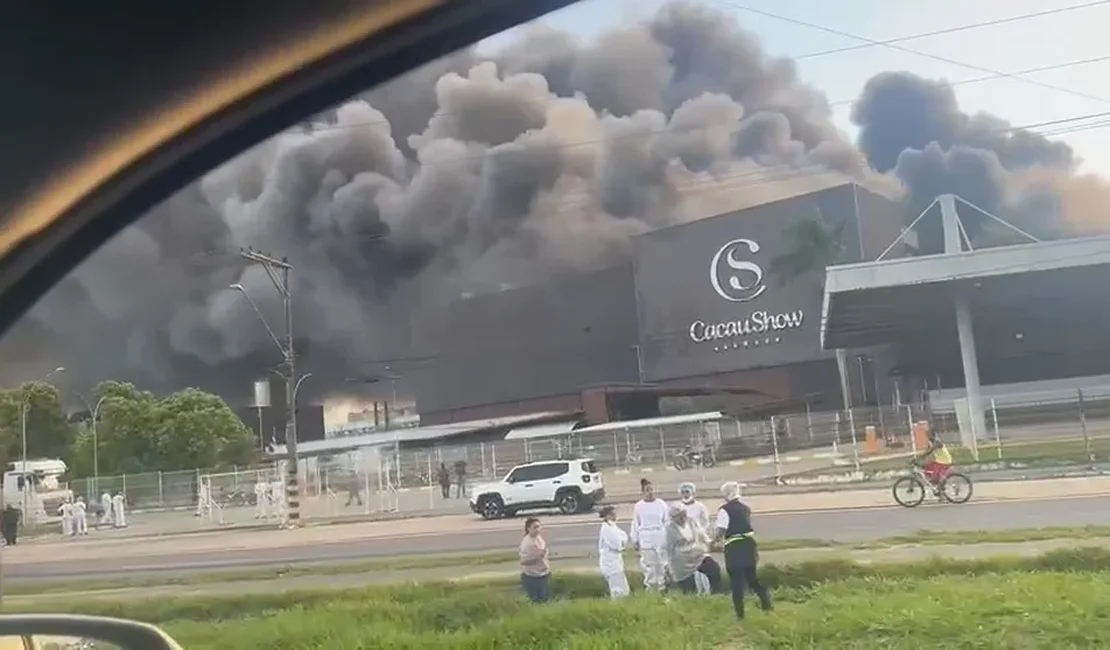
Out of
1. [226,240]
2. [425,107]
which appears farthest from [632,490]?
[226,240]

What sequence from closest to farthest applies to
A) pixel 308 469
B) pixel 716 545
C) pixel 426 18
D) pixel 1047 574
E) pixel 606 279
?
pixel 426 18, pixel 1047 574, pixel 716 545, pixel 606 279, pixel 308 469

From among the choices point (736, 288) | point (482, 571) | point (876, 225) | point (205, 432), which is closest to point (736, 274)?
point (736, 288)

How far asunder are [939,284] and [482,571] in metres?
1.71

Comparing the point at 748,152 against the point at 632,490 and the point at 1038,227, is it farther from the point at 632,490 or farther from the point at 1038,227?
the point at 632,490

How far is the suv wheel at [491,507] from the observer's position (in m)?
3.64

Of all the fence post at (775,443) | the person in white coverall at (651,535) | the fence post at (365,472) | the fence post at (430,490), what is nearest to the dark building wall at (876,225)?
the fence post at (775,443)

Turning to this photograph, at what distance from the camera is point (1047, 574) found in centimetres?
303

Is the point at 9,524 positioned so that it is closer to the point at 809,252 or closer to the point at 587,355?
the point at 587,355

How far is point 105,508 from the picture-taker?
4.04m

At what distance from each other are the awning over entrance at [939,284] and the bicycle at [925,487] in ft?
1.39

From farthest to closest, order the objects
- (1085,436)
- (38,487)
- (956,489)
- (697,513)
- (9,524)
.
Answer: (38,487) < (9,524) < (697,513) < (956,489) < (1085,436)

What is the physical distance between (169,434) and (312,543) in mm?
665

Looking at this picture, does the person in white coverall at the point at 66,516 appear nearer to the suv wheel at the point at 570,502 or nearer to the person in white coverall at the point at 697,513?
the suv wheel at the point at 570,502

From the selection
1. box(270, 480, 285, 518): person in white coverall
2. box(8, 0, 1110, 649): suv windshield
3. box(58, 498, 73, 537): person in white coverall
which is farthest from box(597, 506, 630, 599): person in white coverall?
box(58, 498, 73, 537): person in white coverall
